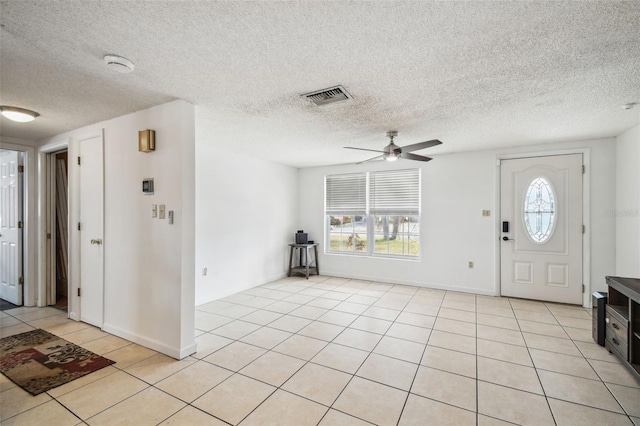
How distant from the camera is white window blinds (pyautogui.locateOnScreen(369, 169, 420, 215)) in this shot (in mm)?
5309

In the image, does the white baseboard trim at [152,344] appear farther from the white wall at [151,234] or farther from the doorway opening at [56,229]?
the doorway opening at [56,229]

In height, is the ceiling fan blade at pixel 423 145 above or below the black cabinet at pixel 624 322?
above

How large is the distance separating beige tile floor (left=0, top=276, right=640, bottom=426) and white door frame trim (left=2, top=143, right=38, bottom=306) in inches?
11.9

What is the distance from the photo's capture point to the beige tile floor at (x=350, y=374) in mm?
1915

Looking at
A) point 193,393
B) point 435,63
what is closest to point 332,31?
point 435,63

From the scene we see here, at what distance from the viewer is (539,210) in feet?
14.3

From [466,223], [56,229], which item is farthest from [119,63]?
[466,223]

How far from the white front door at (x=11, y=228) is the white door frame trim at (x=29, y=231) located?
101 mm

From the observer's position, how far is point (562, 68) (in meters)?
2.07

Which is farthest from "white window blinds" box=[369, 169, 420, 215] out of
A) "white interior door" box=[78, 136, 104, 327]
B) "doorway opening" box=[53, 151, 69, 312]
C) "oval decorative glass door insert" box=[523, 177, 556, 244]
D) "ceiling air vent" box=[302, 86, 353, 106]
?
"doorway opening" box=[53, 151, 69, 312]

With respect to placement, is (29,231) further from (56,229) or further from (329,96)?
(329,96)

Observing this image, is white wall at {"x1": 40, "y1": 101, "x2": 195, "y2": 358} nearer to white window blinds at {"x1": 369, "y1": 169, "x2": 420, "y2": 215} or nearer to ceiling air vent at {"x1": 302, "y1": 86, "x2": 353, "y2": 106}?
ceiling air vent at {"x1": 302, "y1": 86, "x2": 353, "y2": 106}

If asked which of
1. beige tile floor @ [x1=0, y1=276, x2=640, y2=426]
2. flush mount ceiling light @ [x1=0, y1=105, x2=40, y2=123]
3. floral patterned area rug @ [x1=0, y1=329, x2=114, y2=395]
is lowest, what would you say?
beige tile floor @ [x1=0, y1=276, x2=640, y2=426]

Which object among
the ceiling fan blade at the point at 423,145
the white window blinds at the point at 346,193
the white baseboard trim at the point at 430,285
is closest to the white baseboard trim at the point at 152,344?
the ceiling fan blade at the point at 423,145
